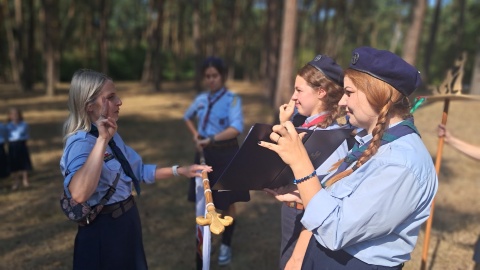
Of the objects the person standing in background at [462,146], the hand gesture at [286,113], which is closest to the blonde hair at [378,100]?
the hand gesture at [286,113]

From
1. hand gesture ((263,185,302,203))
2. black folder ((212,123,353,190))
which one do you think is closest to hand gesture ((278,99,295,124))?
black folder ((212,123,353,190))

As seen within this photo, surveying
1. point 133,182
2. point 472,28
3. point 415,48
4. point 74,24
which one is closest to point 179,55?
point 74,24

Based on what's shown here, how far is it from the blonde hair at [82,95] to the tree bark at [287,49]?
10.4 m

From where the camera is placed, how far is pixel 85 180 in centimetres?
191

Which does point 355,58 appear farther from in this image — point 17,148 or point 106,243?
point 17,148

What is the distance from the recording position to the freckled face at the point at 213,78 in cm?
419

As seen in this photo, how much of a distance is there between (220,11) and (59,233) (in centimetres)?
3605

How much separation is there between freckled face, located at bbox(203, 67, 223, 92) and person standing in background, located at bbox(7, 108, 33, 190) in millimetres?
4515

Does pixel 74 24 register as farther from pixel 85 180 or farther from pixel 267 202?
pixel 85 180

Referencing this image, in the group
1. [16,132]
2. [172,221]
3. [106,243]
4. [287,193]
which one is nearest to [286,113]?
[287,193]

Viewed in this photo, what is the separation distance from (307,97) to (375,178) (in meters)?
0.94

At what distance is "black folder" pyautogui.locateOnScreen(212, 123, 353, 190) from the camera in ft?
6.13

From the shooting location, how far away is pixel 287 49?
12.2 metres

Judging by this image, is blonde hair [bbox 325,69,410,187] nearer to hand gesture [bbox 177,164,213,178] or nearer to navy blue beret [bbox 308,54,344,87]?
navy blue beret [bbox 308,54,344,87]
